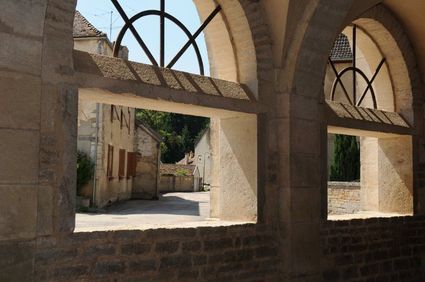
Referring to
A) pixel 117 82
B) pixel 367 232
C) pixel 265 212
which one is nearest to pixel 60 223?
pixel 117 82

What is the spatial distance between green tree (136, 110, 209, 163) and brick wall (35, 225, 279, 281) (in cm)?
3959

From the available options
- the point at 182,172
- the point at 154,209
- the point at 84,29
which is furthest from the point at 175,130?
the point at 84,29

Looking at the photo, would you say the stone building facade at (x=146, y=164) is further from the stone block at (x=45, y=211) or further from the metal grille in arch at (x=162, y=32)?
the stone block at (x=45, y=211)

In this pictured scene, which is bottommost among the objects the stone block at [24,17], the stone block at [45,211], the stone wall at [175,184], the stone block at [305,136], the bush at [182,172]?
the stone wall at [175,184]

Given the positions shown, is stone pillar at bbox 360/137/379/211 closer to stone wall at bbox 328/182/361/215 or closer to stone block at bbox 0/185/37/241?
stone wall at bbox 328/182/361/215

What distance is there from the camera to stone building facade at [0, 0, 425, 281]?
10.4 ft

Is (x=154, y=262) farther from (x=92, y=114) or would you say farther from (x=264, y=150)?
(x=92, y=114)

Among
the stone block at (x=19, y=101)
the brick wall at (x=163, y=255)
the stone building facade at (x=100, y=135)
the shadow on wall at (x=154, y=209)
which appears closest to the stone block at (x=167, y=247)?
the brick wall at (x=163, y=255)

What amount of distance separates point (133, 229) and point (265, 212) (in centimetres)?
144

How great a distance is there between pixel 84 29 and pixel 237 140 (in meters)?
9.02

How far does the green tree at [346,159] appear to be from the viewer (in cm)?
1620

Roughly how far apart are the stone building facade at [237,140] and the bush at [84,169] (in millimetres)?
8768

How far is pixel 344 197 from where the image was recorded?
36.6 ft

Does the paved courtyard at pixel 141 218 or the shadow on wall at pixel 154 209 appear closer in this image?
the paved courtyard at pixel 141 218
